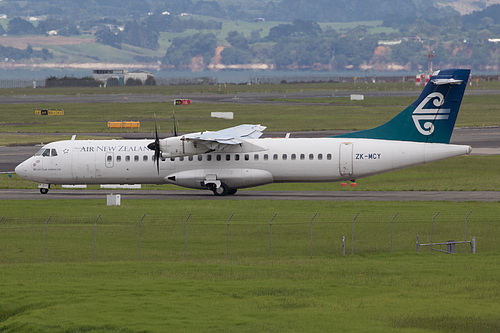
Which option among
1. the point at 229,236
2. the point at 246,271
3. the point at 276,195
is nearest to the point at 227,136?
the point at 276,195

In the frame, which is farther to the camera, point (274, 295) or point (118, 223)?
point (118, 223)

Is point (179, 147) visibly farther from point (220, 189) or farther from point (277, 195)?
point (277, 195)

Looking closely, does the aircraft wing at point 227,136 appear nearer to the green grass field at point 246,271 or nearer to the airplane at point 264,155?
the airplane at point 264,155

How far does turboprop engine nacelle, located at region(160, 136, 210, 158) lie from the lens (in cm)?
5075

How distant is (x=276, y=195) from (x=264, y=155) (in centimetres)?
334

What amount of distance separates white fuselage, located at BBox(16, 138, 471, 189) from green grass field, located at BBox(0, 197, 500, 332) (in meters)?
3.43

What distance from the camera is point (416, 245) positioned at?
36.8m

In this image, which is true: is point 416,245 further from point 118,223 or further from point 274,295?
point 118,223

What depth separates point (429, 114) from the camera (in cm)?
5034

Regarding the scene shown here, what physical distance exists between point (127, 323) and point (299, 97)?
5723 inches

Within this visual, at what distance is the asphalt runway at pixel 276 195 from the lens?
51.1 metres

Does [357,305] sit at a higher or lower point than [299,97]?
lower

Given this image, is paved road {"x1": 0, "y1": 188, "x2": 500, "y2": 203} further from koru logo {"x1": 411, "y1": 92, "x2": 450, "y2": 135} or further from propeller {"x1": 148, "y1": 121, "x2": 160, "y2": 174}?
koru logo {"x1": 411, "y1": 92, "x2": 450, "y2": 135}

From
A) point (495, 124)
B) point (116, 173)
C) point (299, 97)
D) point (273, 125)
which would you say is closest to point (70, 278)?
point (116, 173)
